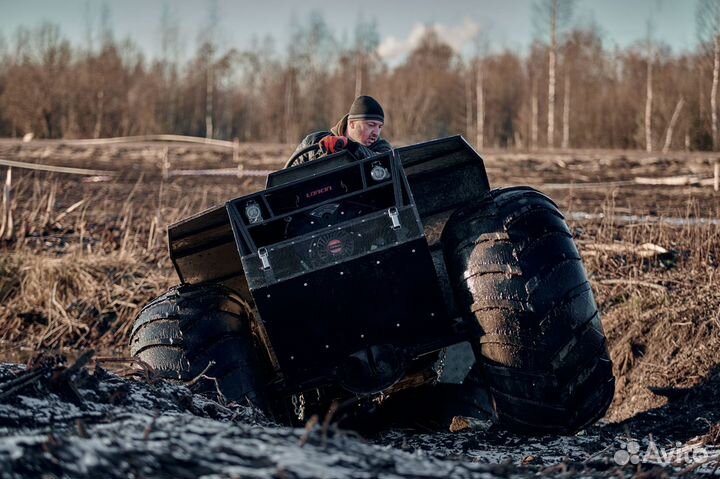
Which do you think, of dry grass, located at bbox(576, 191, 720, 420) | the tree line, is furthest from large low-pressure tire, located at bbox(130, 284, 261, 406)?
the tree line

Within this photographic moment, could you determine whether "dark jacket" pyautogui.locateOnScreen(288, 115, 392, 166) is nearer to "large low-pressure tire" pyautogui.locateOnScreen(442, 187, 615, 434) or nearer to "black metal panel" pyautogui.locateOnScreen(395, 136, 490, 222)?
"black metal panel" pyautogui.locateOnScreen(395, 136, 490, 222)

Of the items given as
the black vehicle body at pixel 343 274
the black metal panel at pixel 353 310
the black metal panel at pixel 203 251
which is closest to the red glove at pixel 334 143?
the black vehicle body at pixel 343 274

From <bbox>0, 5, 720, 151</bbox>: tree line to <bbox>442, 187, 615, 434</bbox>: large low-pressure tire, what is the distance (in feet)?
102

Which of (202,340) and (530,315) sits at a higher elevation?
(530,315)

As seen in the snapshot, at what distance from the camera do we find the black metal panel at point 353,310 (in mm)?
4980

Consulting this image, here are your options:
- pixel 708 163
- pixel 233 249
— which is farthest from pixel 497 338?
pixel 708 163

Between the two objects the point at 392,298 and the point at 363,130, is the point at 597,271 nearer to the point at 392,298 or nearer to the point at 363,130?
the point at 363,130

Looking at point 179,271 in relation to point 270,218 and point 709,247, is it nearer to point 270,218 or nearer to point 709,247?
point 270,218

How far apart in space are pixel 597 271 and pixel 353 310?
484 cm

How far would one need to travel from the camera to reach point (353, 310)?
16.6 feet

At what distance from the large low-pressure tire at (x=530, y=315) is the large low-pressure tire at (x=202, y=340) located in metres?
1.23

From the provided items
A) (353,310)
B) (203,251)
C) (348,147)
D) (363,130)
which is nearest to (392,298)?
(353,310)

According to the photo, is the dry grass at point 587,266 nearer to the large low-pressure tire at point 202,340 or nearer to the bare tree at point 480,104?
the large low-pressure tire at point 202,340

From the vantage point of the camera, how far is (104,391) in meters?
4.22
